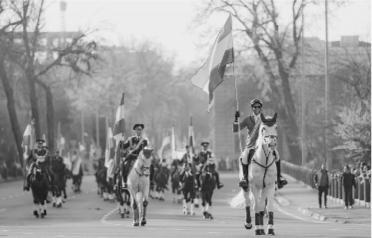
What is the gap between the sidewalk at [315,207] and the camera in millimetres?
34562

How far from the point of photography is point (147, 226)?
90.4 ft

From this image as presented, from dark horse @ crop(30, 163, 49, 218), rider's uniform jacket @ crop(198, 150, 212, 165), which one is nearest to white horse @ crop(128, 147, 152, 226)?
rider's uniform jacket @ crop(198, 150, 212, 165)

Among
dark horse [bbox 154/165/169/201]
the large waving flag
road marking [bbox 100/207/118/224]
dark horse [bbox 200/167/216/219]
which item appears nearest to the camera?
the large waving flag

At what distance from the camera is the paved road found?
2375cm

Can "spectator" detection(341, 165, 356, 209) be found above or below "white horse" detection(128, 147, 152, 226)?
below

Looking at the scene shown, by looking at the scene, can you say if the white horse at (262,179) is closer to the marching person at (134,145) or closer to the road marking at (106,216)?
the marching person at (134,145)

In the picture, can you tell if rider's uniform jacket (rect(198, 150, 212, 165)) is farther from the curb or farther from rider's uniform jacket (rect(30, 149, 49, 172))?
rider's uniform jacket (rect(30, 149, 49, 172))

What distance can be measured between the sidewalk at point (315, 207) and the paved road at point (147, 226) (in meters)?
0.54

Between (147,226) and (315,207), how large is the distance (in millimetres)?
15750

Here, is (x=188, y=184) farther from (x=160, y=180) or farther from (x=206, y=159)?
(x=160, y=180)

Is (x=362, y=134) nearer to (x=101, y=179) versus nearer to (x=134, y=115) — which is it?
(x=101, y=179)

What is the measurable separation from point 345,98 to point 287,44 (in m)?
5.26

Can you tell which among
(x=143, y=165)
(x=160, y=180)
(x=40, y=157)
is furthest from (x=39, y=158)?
(x=160, y=180)

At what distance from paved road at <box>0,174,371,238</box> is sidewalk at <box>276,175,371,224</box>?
54cm
